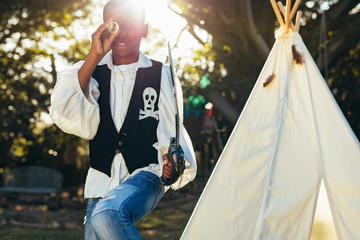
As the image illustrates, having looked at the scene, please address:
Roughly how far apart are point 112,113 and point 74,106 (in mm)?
209

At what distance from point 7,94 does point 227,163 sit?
39.0 ft

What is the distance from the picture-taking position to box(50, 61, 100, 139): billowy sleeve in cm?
275

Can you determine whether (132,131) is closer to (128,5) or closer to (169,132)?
(169,132)

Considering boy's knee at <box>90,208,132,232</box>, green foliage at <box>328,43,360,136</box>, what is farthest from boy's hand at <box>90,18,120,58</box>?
green foliage at <box>328,43,360,136</box>

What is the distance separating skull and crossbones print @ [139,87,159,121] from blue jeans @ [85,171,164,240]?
0.32 m

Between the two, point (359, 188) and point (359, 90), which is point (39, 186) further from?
point (359, 188)

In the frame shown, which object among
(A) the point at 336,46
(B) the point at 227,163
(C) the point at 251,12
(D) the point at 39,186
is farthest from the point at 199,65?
(B) the point at 227,163

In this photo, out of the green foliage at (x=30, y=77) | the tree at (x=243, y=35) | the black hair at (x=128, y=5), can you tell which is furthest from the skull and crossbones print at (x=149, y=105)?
the green foliage at (x=30, y=77)

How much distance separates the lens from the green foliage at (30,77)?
49.6 feet

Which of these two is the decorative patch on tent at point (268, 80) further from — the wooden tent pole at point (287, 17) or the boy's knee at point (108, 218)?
the boy's knee at point (108, 218)

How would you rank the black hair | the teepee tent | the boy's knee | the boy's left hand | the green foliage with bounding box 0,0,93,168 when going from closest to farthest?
the boy's knee
the boy's left hand
the black hair
the teepee tent
the green foliage with bounding box 0,0,93,168

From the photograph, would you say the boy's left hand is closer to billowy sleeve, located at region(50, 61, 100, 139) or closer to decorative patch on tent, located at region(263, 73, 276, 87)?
billowy sleeve, located at region(50, 61, 100, 139)

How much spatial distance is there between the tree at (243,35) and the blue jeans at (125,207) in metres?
7.49

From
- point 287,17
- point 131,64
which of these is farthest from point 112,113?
point 287,17
